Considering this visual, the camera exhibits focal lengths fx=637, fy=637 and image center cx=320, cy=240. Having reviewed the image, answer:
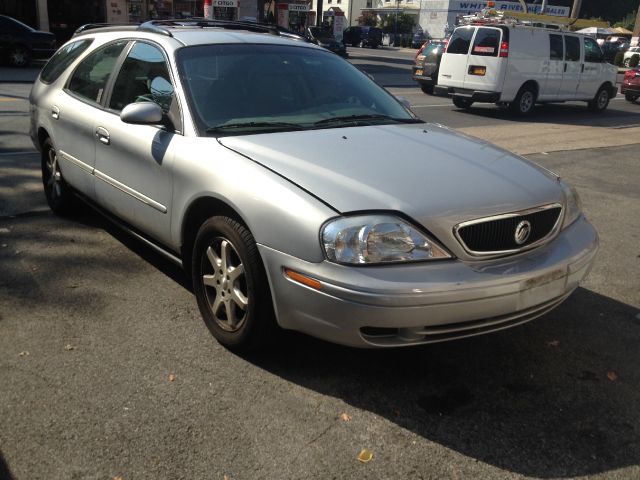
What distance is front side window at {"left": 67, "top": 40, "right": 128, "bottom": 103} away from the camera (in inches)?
177

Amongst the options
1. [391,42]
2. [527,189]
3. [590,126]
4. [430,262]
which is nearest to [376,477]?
[430,262]

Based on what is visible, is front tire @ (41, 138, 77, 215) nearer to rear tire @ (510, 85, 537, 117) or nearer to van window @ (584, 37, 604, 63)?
rear tire @ (510, 85, 537, 117)

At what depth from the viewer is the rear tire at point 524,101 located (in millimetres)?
15330

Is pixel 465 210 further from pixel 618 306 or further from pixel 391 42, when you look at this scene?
pixel 391 42

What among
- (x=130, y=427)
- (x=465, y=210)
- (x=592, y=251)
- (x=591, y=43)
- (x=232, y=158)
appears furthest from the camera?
(x=591, y=43)

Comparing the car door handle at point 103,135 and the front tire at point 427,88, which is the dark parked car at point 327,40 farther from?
the car door handle at point 103,135

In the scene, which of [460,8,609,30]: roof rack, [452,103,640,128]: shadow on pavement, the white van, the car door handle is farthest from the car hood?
[460,8,609,30]: roof rack

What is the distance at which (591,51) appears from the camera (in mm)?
16703

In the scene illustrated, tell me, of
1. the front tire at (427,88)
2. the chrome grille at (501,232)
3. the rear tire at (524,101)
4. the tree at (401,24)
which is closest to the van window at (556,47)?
the rear tire at (524,101)

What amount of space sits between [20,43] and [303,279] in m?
19.4

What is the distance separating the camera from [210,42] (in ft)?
13.4

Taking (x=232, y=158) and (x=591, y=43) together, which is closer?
(x=232, y=158)

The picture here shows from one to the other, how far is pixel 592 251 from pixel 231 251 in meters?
1.94

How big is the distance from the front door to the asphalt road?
20.4 inches
